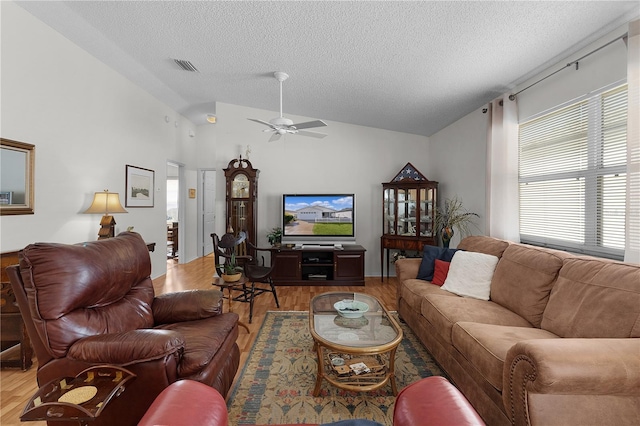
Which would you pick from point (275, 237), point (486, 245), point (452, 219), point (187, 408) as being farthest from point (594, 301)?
point (275, 237)

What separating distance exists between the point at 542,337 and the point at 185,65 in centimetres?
423

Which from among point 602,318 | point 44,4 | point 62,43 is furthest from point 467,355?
point 62,43

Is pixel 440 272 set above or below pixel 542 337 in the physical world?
above

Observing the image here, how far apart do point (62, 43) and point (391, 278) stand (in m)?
5.16

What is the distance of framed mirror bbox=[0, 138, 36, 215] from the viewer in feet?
7.92

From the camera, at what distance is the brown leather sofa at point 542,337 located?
117 centimetres

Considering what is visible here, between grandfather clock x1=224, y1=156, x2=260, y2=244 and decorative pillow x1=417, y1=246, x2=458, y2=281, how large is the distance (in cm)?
267

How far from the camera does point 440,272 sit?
9.38 ft

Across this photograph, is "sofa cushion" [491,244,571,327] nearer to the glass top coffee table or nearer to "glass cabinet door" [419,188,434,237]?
the glass top coffee table

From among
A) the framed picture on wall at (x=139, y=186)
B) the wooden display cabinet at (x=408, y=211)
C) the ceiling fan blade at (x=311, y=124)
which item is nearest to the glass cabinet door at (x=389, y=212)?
the wooden display cabinet at (x=408, y=211)

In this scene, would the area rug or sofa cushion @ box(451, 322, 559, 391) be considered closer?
sofa cushion @ box(451, 322, 559, 391)

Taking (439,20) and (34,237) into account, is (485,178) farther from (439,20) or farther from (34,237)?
(34,237)

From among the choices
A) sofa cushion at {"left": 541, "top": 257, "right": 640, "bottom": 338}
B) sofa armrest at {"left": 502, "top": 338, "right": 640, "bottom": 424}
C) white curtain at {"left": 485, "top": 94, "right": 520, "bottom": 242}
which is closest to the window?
white curtain at {"left": 485, "top": 94, "right": 520, "bottom": 242}

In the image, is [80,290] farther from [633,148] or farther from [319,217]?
[319,217]
